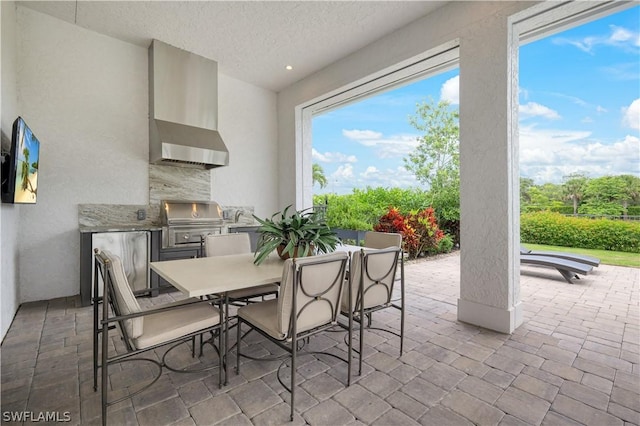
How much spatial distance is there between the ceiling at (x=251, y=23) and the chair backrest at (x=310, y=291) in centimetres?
276

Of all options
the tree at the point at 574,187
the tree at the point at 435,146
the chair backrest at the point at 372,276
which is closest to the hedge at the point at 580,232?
the tree at the point at 574,187

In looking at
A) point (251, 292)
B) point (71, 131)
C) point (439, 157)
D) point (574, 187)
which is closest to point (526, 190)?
point (574, 187)

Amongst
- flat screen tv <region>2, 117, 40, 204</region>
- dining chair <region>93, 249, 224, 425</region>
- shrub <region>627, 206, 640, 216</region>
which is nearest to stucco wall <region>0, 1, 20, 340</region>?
flat screen tv <region>2, 117, 40, 204</region>

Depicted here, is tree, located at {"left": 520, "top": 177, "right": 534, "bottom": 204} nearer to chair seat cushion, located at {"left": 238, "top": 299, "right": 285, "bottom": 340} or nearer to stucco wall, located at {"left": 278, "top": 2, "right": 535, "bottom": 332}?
stucco wall, located at {"left": 278, "top": 2, "right": 535, "bottom": 332}

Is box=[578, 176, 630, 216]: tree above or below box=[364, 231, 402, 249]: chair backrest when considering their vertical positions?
above

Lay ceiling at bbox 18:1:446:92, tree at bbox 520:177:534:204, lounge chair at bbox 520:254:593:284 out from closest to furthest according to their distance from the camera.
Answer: ceiling at bbox 18:1:446:92 < lounge chair at bbox 520:254:593:284 < tree at bbox 520:177:534:204

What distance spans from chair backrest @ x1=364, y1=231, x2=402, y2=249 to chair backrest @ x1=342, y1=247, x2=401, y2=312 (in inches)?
19.7

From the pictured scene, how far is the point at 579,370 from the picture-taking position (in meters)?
1.90

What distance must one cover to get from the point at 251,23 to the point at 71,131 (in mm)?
2450

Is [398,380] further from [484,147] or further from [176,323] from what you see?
[484,147]

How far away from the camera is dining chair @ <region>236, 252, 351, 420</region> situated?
4.77 feet

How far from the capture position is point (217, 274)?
5.61ft

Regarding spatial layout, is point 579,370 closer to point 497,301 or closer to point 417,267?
point 497,301

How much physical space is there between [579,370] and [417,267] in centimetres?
331
